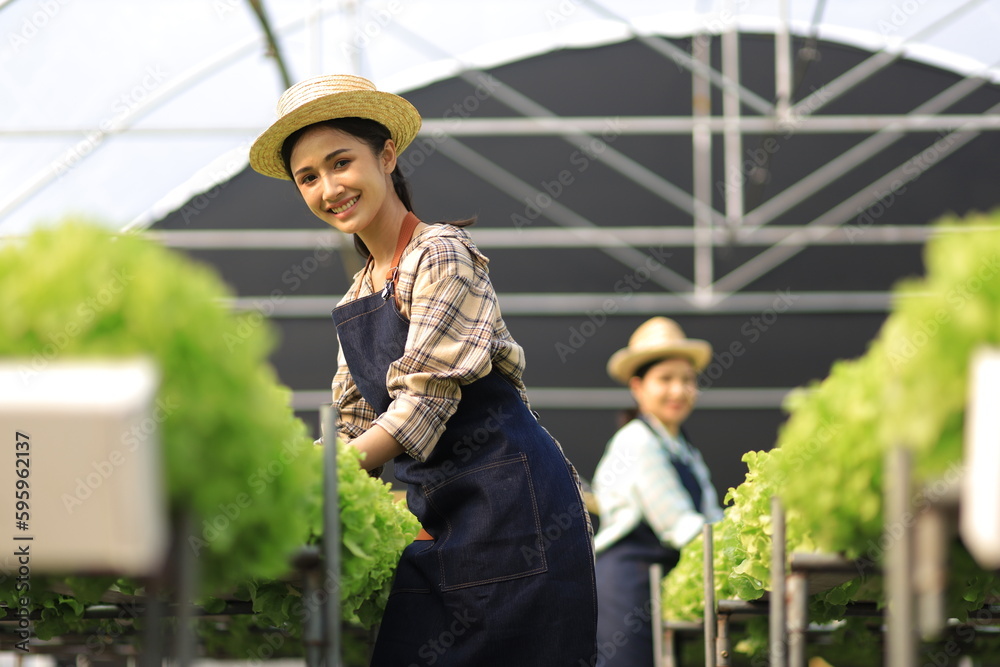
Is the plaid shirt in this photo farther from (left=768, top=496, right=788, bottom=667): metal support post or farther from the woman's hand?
(left=768, top=496, right=788, bottom=667): metal support post

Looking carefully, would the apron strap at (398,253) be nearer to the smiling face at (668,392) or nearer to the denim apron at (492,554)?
the denim apron at (492,554)

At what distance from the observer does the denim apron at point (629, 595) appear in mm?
3953

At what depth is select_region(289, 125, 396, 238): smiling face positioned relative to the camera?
7.62 ft

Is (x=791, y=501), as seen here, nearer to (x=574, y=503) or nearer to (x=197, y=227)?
(x=574, y=503)

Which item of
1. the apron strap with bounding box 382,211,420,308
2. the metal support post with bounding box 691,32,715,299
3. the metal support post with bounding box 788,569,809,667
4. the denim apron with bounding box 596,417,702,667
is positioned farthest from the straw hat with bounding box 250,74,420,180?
the metal support post with bounding box 691,32,715,299

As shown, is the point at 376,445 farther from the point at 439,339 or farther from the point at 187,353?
the point at 187,353

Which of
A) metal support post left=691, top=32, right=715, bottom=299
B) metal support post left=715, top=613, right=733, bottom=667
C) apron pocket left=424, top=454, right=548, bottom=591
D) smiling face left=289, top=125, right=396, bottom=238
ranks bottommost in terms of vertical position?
metal support post left=715, top=613, right=733, bottom=667

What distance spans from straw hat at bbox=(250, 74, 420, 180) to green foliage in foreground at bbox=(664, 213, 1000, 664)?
4.02 feet

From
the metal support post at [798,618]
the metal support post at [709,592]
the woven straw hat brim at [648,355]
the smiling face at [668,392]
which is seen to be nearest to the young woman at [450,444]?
the metal support post at [709,592]

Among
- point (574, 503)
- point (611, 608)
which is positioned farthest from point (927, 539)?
point (611, 608)

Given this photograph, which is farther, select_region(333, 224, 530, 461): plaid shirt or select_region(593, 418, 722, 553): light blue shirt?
select_region(593, 418, 722, 553): light blue shirt

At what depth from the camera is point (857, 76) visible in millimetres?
6602

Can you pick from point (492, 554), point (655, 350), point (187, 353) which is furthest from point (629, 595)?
point (187, 353)

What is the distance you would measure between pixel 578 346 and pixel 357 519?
560 centimetres
